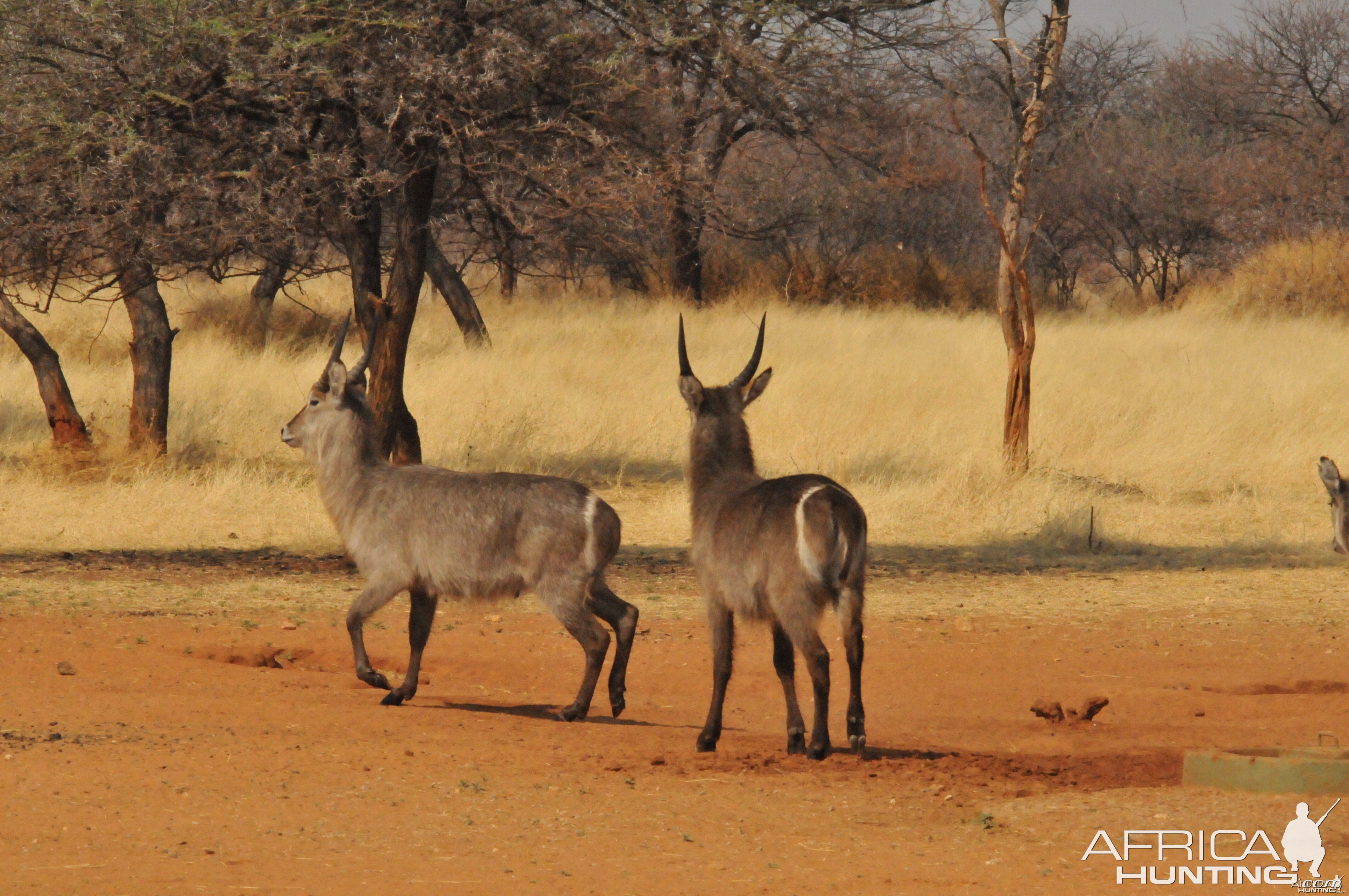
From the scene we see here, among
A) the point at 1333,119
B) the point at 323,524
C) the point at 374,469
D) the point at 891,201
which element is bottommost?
the point at 323,524

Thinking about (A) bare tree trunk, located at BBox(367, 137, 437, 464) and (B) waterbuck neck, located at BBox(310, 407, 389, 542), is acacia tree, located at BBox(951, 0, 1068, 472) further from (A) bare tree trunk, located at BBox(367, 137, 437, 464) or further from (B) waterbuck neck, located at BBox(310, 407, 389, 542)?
(B) waterbuck neck, located at BBox(310, 407, 389, 542)

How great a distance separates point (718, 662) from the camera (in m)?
5.88

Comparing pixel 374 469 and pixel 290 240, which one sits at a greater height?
pixel 290 240

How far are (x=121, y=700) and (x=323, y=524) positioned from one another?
19.7ft

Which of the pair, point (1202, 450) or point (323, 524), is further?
point (1202, 450)

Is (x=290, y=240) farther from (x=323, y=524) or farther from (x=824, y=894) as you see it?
(x=824, y=894)

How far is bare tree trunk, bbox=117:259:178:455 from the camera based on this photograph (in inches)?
561

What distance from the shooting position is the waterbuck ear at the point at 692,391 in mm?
6285

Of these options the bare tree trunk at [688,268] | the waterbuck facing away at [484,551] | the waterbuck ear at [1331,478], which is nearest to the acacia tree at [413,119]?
the waterbuck facing away at [484,551]

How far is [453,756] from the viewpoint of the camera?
5.44 metres

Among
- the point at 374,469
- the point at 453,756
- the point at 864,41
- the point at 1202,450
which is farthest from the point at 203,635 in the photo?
the point at 1202,450

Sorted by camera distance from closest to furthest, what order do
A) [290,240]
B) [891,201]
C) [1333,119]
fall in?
1. [290,240]
2. [891,201]
3. [1333,119]

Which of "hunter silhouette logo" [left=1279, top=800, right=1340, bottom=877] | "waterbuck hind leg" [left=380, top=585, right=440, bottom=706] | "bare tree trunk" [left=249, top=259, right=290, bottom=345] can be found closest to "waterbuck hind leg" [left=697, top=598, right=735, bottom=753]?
"waterbuck hind leg" [left=380, top=585, right=440, bottom=706]

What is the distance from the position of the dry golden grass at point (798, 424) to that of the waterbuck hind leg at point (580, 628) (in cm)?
568
